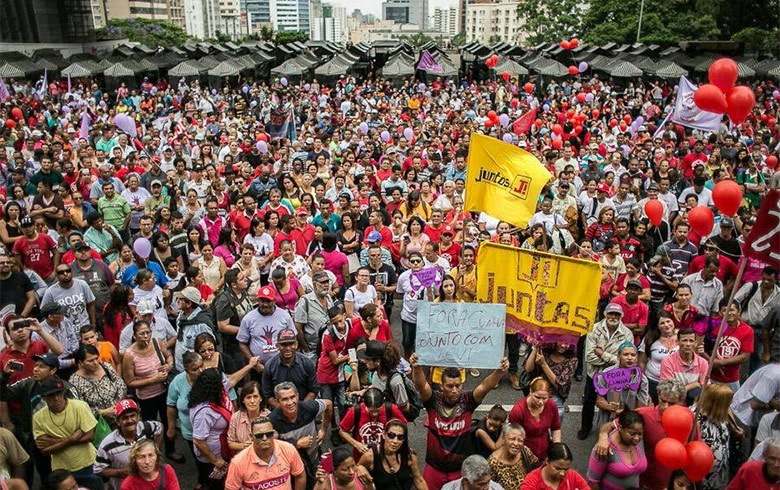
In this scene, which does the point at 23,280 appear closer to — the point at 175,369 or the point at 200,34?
the point at 175,369

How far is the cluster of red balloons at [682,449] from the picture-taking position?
4.32 m

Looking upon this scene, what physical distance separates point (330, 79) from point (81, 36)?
107 feet

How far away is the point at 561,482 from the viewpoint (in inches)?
167

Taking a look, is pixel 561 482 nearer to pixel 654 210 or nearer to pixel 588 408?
pixel 588 408

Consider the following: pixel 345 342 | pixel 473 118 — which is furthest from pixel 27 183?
pixel 473 118

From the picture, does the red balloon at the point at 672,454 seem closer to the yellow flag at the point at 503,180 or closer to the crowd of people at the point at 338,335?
the crowd of people at the point at 338,335

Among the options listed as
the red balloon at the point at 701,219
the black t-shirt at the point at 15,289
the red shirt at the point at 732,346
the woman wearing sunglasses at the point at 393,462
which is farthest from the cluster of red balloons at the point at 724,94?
the black t-shirt at the point at 15,289

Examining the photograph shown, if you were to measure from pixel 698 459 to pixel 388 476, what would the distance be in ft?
6.58

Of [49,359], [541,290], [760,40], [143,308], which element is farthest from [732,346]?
[760,40]

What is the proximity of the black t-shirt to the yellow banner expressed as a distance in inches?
183

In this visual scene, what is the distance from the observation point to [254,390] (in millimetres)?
4816

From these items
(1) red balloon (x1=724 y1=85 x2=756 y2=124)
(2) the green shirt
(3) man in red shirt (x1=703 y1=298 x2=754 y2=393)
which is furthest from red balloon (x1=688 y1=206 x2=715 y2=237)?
(2) the green shirt

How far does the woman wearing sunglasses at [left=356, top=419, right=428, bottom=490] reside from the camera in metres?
4.47

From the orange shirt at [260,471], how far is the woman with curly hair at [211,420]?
2.05ft
